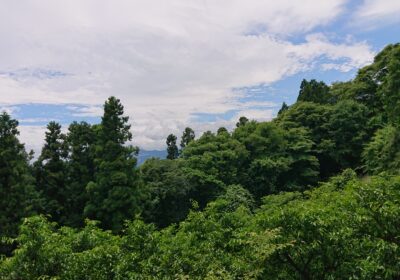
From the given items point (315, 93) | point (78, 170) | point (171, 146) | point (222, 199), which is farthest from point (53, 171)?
point (315, 93)

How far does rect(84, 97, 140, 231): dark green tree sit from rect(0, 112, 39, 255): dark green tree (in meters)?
3.87

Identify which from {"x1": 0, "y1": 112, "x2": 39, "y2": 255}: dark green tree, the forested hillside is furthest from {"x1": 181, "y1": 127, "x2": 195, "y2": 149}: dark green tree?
{"x1": 0, "y1": 112, "x2": 39, "y2": 255}: dark green tree

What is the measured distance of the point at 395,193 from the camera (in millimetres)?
8016

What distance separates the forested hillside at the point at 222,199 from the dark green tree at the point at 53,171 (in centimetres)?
8

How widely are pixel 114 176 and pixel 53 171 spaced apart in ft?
21.7

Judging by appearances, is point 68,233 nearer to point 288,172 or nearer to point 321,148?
point 288,172

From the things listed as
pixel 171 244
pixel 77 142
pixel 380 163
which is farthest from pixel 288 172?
pixel 171 244

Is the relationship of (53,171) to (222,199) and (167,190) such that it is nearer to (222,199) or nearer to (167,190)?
(167,190)

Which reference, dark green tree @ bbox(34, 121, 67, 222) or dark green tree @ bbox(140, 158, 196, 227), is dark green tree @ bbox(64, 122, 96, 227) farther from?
dark green tree @ bbox(140, 158, 196, 227)

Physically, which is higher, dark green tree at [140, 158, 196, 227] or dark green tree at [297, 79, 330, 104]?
dark green tree at [297, 79, 330, 104]

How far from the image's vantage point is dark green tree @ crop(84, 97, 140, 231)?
2408 cm

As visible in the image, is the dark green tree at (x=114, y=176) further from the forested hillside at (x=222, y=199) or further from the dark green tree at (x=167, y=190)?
the dark green tree at (x=167, y=190)

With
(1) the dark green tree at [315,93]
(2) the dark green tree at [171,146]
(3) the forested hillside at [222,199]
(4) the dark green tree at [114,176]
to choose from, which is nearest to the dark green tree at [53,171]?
(3) the forested hillside at [222,199]

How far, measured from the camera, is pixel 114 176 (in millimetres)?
24109
